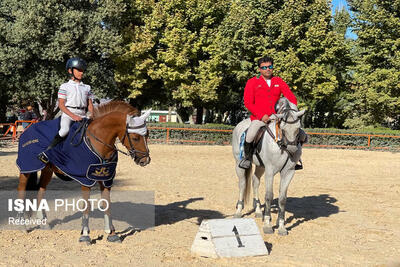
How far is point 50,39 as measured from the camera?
89.5 feet

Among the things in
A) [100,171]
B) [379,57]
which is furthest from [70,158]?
[379,57]

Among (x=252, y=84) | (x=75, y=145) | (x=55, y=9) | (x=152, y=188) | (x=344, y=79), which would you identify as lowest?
(x=152, y=188)

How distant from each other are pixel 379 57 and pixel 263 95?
28313 millimetres

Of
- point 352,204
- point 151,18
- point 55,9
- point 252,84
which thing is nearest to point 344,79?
point 151,18

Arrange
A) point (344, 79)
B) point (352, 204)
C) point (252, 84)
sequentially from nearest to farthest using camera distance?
1. point (252, 84)
2. point (352, 204)
3. point (344, 79)

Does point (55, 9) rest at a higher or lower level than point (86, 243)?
higher

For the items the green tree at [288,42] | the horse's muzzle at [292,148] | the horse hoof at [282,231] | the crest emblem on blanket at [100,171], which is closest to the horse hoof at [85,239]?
the crest emblem on blanket at [100,171]

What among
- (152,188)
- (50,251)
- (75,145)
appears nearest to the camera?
(50,251)

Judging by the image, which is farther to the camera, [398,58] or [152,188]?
[398,58]

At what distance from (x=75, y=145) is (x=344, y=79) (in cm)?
3369

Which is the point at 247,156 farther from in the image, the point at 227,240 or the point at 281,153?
the point at 227,240

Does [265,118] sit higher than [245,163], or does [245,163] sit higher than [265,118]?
[265,118]

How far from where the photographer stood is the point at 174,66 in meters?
31.2

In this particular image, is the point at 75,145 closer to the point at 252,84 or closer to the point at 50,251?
the point at 50,251
